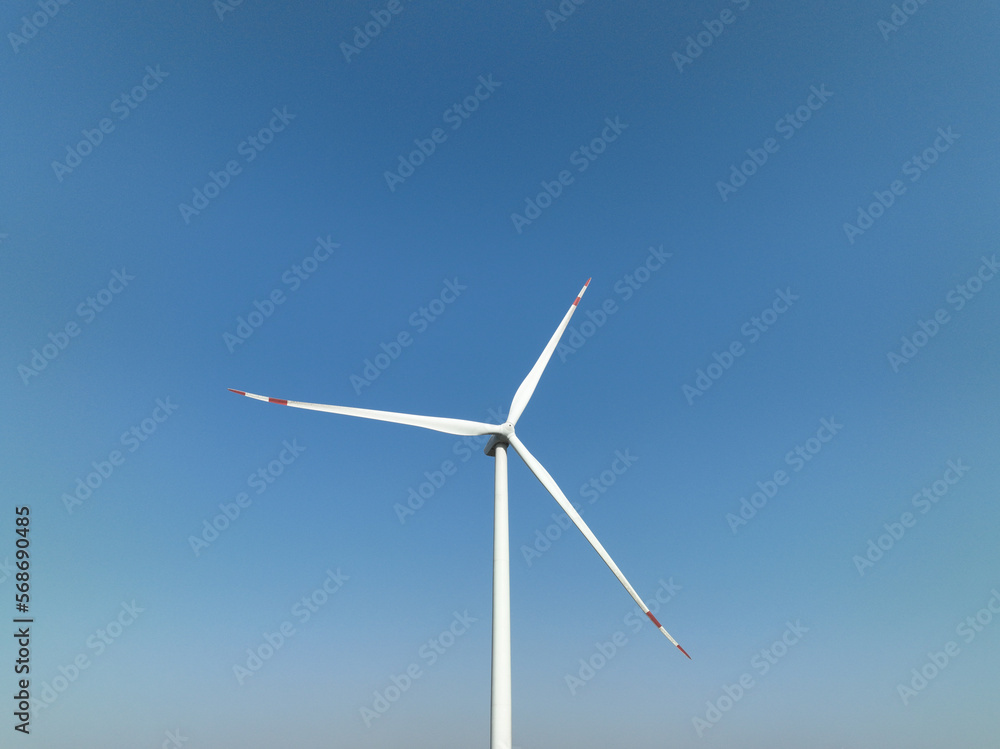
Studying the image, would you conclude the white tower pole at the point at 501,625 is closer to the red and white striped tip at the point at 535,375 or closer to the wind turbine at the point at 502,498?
the wind turbine at the point at 502,498

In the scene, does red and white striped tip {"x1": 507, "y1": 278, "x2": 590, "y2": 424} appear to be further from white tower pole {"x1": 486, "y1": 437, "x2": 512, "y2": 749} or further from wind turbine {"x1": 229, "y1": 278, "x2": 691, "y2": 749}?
white tower pole {"x1": 486, "y1": 437, "x2": 512, "y2": 749}

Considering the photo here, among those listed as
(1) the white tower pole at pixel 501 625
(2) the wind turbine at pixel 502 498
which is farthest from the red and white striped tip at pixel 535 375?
(1) the white tower pole at pixel 501 625

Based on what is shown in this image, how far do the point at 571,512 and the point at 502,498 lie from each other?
450 centimetres

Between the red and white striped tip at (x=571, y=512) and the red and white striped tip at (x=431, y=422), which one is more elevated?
the red and white striped tip at (x=431, y=422)

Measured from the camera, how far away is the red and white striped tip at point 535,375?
39125mm

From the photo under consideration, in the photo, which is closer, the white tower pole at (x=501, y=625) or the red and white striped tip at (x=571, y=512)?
the white tower pole at (x=501, y=625)

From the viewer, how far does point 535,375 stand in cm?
4103

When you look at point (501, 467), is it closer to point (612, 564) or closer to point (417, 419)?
point (417, 419)

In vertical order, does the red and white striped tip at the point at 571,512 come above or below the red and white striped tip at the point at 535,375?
below

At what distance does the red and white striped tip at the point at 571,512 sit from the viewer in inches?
1469

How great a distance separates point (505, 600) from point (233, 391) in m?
15.4

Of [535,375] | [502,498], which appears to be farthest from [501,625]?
[535,375]

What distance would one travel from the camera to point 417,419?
38125 mm

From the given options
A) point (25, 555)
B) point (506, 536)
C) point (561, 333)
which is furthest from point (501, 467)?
point (25, 555)
